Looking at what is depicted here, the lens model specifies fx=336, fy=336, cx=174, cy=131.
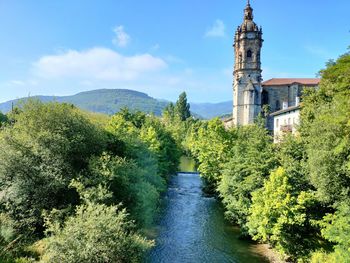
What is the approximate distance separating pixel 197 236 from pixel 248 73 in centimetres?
5595

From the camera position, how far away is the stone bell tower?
252 feet

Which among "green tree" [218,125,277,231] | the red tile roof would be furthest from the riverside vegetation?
the red tile roof

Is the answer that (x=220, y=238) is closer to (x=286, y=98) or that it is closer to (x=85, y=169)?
(x=85, y=169)

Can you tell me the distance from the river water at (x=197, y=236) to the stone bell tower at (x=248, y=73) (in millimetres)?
38376

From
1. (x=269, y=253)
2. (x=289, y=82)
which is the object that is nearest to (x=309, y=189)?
(x=269, y=253)

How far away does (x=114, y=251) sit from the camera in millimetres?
15156

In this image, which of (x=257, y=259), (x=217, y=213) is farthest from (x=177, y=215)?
(x=257, y=259)

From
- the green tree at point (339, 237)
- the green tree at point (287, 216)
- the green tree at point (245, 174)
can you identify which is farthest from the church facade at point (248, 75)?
the green tree at point (339, 237)

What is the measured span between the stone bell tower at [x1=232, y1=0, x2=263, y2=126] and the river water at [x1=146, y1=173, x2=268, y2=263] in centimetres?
3838

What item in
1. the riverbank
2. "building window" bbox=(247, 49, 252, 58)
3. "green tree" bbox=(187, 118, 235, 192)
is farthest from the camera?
"building window" bbox=(247, 49, 252, 58)

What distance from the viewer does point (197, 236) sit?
28.7m

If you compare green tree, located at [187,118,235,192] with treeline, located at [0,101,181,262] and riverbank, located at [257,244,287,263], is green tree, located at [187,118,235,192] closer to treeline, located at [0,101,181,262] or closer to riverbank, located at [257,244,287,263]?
riverbank, located at [257,244,287,263]

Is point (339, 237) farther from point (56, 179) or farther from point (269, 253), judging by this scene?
point (56, 179)

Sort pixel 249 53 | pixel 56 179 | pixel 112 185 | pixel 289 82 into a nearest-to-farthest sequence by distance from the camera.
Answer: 1. pixel 56 179
2. pixel 112 185
3. pixel 249 53
4. pixel 289 82
